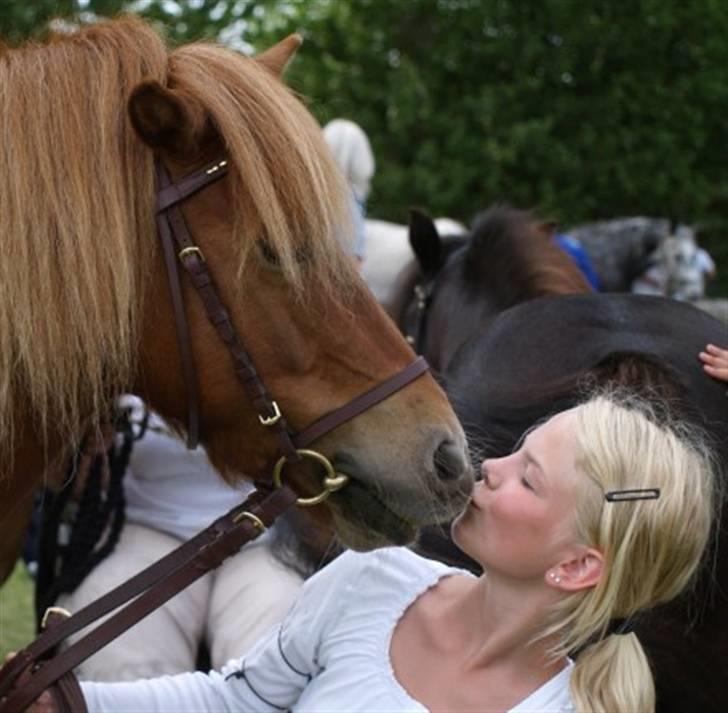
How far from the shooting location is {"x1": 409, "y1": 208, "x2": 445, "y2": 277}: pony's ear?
4801mm

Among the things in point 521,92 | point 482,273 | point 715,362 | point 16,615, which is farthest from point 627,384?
A: point 521,92

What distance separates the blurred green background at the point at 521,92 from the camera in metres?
13.0

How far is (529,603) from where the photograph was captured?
2027 millimetres

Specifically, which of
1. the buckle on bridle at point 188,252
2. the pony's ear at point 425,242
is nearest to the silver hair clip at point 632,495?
the buckle on bridle at point 188,252

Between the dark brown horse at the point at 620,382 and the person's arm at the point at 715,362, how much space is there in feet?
0.09

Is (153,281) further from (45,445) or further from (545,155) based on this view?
(545,155)

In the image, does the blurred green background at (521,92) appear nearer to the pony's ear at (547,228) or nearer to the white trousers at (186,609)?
the pony's ear at (547,228)

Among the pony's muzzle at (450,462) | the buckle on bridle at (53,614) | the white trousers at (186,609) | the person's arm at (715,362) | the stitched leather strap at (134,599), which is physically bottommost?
the white trousers at (186,609)

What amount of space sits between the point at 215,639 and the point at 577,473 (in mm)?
1587

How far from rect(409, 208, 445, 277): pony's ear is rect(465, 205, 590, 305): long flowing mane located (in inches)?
15.3

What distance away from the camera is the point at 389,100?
13102 mm

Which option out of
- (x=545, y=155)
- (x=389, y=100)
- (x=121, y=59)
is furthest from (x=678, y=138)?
(x=121, y=59)

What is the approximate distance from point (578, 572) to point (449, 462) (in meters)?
0.25

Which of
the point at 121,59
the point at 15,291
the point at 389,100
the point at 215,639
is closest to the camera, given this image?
the point at 15,291
